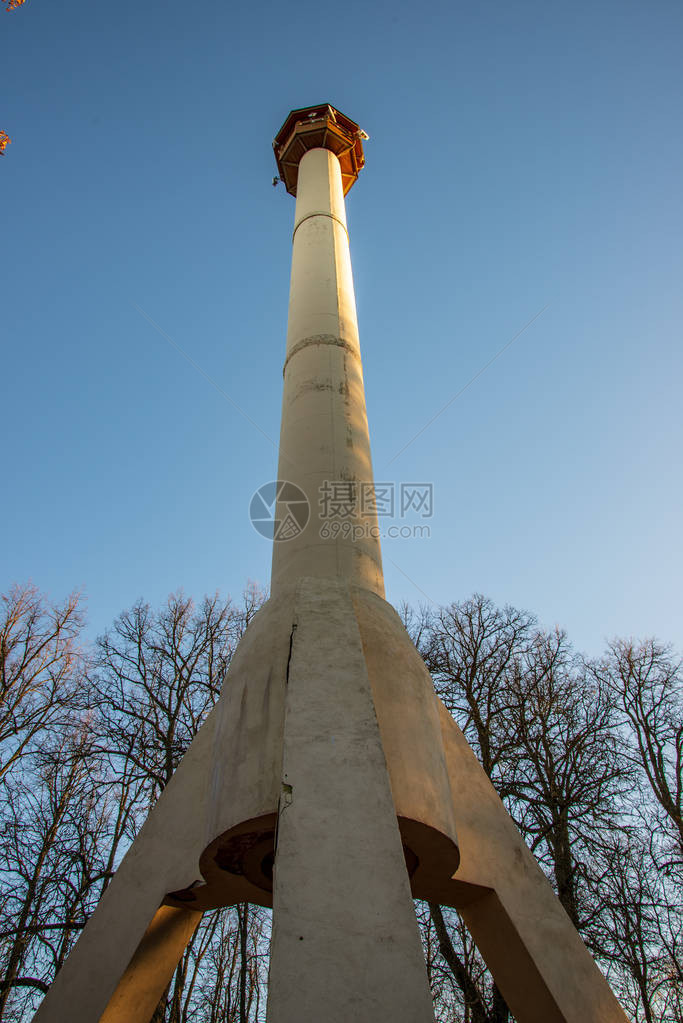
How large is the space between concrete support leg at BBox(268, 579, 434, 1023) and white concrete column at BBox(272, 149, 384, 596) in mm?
1923

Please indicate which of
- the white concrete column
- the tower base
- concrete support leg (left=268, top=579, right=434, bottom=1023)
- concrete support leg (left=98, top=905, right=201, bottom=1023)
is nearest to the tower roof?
the white concrete column

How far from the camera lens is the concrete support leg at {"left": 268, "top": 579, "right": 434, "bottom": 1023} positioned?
341cm

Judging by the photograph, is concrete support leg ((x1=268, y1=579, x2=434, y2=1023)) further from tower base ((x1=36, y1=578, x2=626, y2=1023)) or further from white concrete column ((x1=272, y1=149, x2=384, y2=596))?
white concrete column ((x1=272, y1=149, x2=384, y2=596))

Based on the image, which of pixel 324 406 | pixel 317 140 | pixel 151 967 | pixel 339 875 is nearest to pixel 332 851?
pixel 339 875

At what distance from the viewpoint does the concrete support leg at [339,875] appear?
3.41m

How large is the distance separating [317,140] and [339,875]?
1487 centimetres

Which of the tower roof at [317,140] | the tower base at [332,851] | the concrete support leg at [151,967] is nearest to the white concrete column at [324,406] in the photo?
the tower base at [332,851]

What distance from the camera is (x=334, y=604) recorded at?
6086mm

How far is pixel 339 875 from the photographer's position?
3.92 metres

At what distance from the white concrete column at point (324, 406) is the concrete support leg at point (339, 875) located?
1923 mm

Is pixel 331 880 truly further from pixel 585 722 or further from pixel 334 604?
pixel 585 722

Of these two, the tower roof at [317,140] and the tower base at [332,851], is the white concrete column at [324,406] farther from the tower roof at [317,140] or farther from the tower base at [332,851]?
the tower roof at [317,140]

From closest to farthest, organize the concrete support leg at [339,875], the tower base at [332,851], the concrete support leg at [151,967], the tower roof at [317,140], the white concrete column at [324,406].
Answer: the concrete support leg at [339,875], the tower base at [332,851], the concrete support leg at [151,967], the white concrete column at [324,406], the tower roof at [317,140]

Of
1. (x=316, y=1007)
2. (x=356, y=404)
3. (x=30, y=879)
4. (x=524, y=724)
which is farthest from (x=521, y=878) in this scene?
(x=30, y=879)
